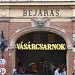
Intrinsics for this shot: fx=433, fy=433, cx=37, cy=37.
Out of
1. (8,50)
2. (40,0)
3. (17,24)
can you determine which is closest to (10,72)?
(8,50)

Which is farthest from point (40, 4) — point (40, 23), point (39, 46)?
point (39, 46)

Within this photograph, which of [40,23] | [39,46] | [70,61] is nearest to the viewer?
[70,61]

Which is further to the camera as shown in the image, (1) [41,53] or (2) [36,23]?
(1) [41,53]

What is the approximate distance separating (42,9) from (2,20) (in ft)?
7.69

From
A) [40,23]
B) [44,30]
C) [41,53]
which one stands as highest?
[40,23]

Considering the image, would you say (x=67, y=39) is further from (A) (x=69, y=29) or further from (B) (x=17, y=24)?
(B) (x=17, y=24)

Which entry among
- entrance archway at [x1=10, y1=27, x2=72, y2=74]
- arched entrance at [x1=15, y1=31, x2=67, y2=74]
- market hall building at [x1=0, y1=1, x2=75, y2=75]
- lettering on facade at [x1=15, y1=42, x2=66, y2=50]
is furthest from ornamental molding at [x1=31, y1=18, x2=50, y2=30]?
arched entrance at [x1=15, y1=31, x2=67, y2=74]

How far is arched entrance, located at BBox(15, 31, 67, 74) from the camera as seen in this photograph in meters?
27.0

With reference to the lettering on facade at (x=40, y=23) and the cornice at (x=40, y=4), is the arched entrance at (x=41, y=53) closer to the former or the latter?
the lettering on facade at (x=40, y=23)

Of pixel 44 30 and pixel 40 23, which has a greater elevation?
pixel 40 23

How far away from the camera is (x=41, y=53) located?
2761 cm

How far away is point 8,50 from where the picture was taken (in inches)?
960

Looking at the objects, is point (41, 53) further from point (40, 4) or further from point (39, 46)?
point (40, 4)

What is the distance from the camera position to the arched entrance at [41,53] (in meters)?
27.0
